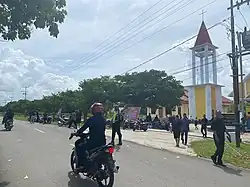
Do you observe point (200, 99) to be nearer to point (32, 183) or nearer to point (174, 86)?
point (174, 86)

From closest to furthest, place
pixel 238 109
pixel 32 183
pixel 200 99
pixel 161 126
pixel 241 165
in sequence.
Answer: pixel 32 183, pixel 241 165, pixel 238 109, pixel 161 126, pixel 200 99

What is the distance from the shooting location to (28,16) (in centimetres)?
959

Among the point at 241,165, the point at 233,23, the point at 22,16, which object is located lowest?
the point at 241,165

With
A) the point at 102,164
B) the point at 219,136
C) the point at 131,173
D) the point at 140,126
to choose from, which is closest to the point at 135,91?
the point at 140,126

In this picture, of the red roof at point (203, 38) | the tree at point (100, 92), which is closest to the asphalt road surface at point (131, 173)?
the tree at point (100, 92)

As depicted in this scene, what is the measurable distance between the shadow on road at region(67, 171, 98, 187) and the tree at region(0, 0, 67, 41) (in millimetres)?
3933

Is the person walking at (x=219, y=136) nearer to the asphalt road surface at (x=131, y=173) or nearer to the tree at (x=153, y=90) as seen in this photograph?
the asphalt road surface at (x=131, y=173)

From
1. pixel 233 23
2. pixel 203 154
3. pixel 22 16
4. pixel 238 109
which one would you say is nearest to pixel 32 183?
pixel 22 16

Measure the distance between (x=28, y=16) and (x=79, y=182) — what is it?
4.34 meters

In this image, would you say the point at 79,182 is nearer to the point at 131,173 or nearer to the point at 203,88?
the point at 131,173

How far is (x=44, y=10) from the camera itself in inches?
380

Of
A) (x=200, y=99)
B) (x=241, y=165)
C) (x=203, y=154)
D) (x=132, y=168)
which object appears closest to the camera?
(x=132, y=168)

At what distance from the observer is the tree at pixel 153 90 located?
188 ft

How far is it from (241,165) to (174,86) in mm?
46806
